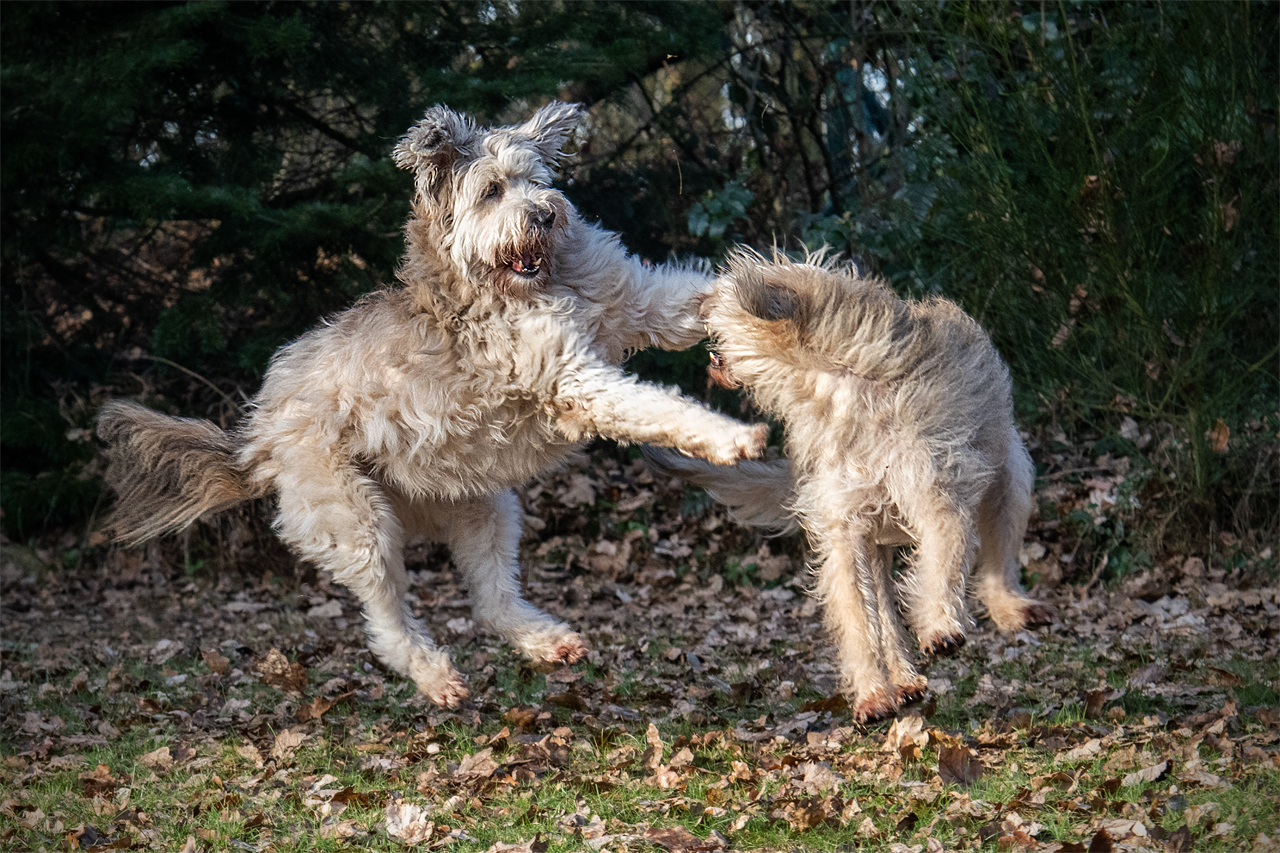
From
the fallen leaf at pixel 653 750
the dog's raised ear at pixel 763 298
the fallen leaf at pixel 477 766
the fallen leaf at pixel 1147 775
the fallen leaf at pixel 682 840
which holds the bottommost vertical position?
the fallen leaf at pixel 477 766

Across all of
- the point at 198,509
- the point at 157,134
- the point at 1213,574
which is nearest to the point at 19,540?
the point at 157,134

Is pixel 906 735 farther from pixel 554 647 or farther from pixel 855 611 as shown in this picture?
pixel 554 647

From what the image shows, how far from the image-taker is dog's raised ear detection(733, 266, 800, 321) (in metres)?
3.81

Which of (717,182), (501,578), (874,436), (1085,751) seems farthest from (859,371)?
(717,182)

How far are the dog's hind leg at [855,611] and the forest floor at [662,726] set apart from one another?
0.71 feet

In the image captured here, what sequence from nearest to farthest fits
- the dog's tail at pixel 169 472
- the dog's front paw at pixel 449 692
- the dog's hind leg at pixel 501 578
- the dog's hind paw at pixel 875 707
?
the dog's hind paw at pixel 875 707 → the dog's front paw at pixel 449 692 → the dog's hind leg at pixel 501 578 → the dog's tail at pixel 169 472

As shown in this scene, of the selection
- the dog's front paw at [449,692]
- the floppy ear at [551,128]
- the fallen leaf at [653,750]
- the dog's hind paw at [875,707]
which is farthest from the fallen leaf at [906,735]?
the floppy ear at [551,128]

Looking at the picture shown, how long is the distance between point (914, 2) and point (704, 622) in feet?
11.5

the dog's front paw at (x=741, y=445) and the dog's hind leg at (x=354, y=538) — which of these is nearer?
the dog's front paw at (x=741, y=445)

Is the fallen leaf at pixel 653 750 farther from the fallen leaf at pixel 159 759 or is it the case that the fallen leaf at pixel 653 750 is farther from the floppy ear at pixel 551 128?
the floppy ear at pixel 551 128

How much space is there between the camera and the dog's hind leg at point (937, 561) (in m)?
3.75

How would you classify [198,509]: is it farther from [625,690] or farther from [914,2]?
[914,2]

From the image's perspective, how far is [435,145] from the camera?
169 inches

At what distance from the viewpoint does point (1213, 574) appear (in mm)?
6664
